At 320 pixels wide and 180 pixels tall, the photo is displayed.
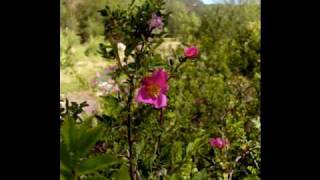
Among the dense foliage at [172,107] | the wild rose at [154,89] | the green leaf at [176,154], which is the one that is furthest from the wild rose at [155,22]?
the green leaf at [176,154]

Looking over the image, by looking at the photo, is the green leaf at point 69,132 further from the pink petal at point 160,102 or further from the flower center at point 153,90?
the pink petal at point 160,102

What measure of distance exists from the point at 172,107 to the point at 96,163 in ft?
5.05

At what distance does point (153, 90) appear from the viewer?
1.52 metres

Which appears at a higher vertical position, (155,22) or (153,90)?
(155,22)

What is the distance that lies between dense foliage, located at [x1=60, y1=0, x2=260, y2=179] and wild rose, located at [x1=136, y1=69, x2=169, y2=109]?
0.02m

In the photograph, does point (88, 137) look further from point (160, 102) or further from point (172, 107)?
point (172, 107)

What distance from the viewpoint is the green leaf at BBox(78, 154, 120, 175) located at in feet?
2.01

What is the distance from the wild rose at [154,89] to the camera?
1488 mm

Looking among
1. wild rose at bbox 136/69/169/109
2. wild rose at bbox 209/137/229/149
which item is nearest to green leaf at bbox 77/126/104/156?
wild rose at bbox 136/69/169/109

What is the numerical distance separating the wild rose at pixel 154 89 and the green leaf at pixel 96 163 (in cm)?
84

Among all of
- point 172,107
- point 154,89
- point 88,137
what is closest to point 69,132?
point 88,137
